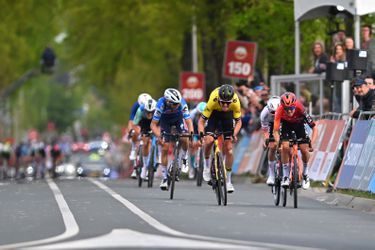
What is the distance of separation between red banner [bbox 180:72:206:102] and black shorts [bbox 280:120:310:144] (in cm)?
2599

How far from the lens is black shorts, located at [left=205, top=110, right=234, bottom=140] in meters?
23.0

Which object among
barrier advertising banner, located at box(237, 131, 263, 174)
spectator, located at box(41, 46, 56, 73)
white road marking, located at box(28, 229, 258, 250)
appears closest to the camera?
white road marking, located at box(28, 229, 258, 250)

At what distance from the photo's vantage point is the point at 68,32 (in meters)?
59.7

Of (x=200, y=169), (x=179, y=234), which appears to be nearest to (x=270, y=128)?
(x=200, y=169)

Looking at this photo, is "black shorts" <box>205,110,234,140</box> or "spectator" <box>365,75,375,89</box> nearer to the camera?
"black shorts" <box>205,110,234,140</box>

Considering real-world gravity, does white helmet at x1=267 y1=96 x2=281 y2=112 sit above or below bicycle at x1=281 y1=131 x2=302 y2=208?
above

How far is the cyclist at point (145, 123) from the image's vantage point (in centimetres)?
2928

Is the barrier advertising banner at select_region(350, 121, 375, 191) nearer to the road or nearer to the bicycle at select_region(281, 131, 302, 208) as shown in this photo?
the road

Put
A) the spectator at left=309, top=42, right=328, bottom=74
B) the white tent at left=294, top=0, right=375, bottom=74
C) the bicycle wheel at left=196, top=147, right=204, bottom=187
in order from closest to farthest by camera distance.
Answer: the bicycle wheel at left=196, top=147, right=204, bottom=187 < the white tent at left=294, top=0, right=375, bottom=74 < the spectator at left=309, top=42, right=328, bottom=74

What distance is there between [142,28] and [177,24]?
8409 millimetres

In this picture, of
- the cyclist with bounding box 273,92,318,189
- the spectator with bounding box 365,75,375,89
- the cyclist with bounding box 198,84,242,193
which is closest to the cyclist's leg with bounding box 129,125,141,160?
the spectator with bounding box 365,75,375,89

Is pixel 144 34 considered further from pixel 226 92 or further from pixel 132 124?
pixel 226 92

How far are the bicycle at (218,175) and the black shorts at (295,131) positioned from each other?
3.29 ft

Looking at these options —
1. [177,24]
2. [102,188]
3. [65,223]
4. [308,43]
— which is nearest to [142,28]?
[177,24]
